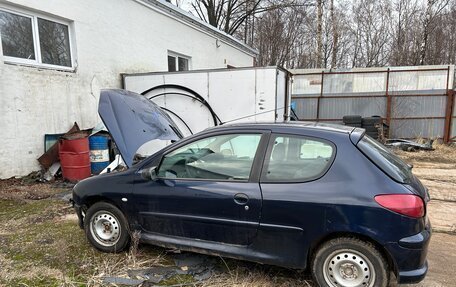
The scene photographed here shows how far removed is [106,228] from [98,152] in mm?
3911

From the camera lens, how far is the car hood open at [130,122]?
3.84 metres

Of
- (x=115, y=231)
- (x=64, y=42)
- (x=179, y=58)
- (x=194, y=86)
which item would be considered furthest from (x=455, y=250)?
(x=179, y=58)

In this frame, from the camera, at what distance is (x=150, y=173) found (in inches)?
124

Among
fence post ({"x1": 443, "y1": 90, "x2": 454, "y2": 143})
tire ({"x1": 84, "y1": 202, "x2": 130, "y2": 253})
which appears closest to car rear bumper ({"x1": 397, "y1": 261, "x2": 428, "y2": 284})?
tire ({"x1": 84, "y1": 202, "x2": 130, "y2": 253})

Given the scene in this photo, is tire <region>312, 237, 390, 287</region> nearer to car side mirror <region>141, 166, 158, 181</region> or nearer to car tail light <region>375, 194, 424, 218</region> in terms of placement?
car tail light <region>375, 194, 424, 218</region>

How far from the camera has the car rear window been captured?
2572 millimetres

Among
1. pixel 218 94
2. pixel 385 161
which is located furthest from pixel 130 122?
pixel 218 94

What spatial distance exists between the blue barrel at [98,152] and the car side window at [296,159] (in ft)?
17.2

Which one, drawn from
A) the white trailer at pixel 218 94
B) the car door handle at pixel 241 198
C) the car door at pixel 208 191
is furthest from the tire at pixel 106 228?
the white trailer at pixel 218 94

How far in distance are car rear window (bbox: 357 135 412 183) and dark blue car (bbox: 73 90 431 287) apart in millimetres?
11

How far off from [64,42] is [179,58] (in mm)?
5189

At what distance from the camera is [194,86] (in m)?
8.15

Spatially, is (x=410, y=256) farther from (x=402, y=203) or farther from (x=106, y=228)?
(x=106, y=228)

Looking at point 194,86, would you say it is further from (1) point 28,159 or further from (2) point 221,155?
(2) point 221,155
